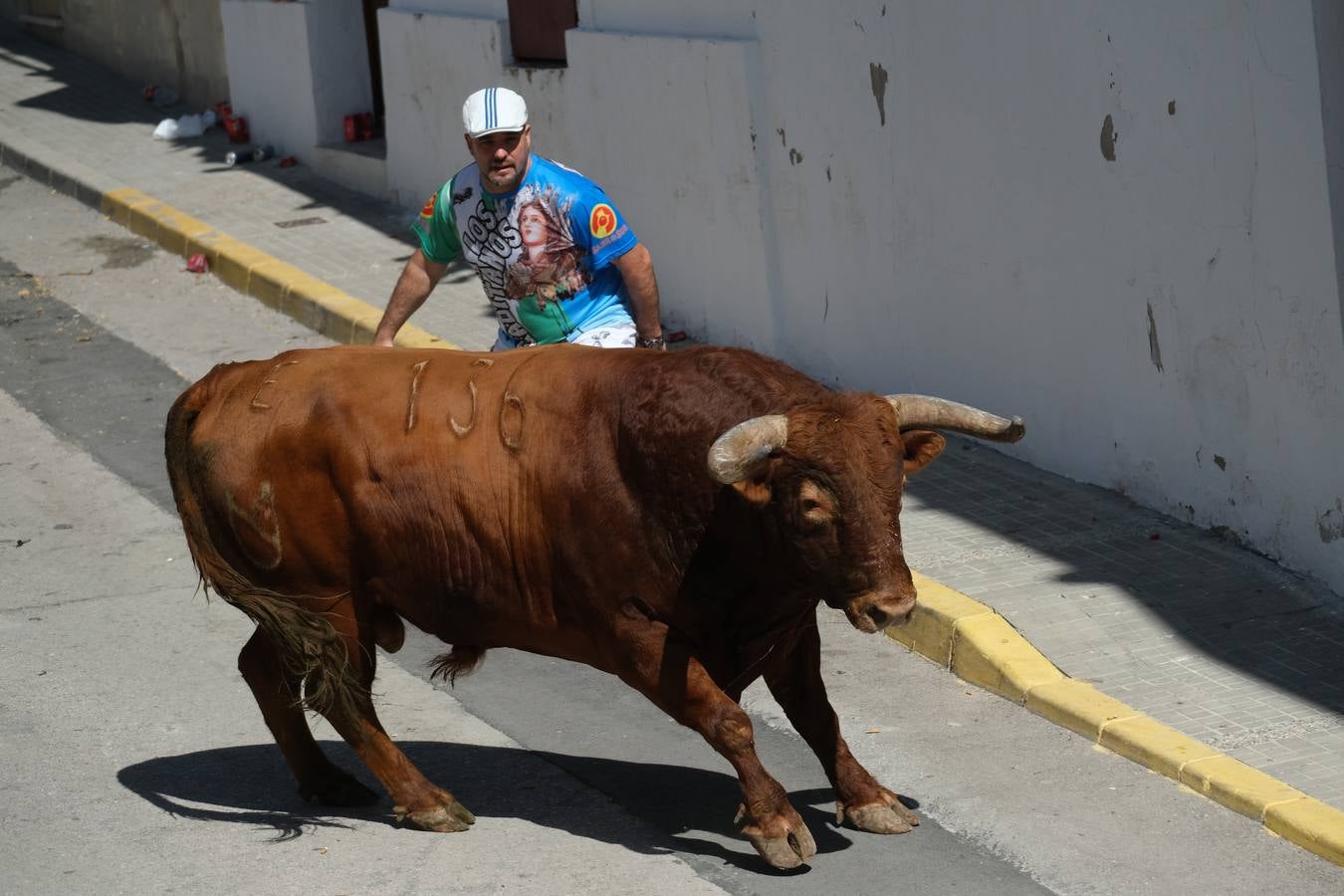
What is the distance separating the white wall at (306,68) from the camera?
598 inches

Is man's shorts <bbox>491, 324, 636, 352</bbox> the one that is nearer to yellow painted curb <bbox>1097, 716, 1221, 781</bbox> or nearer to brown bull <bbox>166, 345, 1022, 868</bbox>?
brown bull <bbox>166, 345, 1022, 868</bbox>

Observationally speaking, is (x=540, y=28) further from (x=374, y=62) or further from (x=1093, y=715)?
(x=1093, y=715)

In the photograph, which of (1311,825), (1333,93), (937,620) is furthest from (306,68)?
(1311,825)

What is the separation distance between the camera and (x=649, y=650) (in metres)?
5.32

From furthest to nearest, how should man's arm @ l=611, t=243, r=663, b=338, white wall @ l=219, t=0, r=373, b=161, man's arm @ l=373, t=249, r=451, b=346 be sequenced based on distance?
white wall @ l=219, t=0, r=373, b=161 < man's arm @ l=373, t=249, r=451, b=346 < man's arm @ l=611, t=243, r=663, b=338

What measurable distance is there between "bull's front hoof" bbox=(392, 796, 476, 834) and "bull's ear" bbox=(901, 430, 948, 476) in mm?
1751

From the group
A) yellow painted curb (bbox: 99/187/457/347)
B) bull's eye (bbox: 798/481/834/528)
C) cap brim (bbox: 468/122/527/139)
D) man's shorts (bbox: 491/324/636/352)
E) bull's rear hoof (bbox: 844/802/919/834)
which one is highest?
cap brim (bbox: 468/122/527/139)

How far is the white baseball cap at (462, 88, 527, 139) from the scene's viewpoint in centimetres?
627

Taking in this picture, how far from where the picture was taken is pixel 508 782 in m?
6.11

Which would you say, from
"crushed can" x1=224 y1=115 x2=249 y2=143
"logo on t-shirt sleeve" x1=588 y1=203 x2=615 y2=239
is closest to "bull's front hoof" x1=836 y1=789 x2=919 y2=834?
"logo on t-shirt sleeve" x1=588 y1=203 x2=615 y2=239

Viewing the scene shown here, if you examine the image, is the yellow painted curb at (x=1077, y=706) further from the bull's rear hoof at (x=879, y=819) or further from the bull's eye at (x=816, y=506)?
the bull's eye at (x=816, y=506)

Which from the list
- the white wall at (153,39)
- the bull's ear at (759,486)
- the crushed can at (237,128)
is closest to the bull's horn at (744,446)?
the bull's ear at (759,486)

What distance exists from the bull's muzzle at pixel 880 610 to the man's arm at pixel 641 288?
6.10 feet

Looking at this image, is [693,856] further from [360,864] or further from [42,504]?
[42,504]
